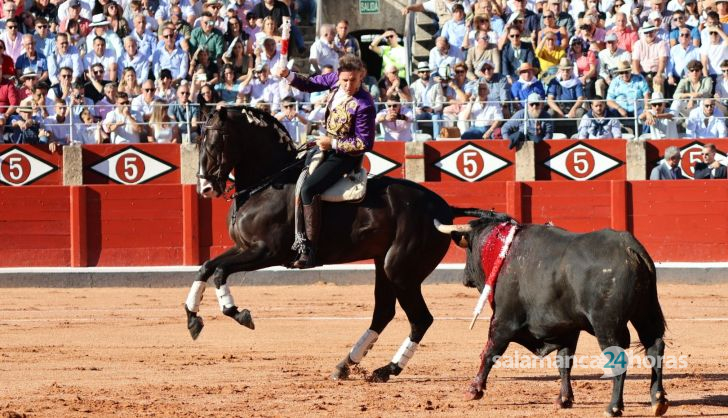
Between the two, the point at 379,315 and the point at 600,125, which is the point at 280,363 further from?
the point at 600,125

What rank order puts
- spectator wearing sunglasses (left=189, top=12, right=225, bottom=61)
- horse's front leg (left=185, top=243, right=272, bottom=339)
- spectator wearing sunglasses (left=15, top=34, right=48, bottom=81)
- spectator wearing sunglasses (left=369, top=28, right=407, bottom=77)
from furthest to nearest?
spectator wearing sunglasses (left=369, top=28, right=407, bottom=77) < spectator wearing sunglasses (left=189, top=12, right=225, bottom=61) < spectator wearing sunglasses (left=15, top=34, right=48, bottom=81) < horse's front leg (left=185, top=243, right=272, bottom=339)

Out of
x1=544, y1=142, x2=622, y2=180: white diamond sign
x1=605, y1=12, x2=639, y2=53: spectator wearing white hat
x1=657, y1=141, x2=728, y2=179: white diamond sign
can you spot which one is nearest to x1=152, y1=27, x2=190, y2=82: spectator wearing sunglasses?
x1=544, y1=142, x2=622, y2=180: white diamond sign

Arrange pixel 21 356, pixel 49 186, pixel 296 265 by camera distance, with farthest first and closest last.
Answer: pixel 49 186 < pixel 21 356 < pixel 296 265

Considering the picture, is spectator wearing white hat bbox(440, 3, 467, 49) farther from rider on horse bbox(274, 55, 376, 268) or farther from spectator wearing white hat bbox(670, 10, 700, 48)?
rider on horse bbox(274, 55, 376, 268)

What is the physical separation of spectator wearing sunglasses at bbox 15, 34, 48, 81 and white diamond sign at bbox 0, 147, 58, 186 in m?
1.36

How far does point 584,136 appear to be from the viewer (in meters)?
17.2

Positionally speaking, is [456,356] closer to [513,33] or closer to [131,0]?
[513,33]

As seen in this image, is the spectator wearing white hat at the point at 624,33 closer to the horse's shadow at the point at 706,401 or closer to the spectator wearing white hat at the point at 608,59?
the spectator wearing white hat at the point at 608,59

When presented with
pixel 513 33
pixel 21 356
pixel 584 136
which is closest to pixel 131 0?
pixel 513 33

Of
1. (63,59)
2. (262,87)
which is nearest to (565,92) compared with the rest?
(262,87)

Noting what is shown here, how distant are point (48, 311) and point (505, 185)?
6.09m

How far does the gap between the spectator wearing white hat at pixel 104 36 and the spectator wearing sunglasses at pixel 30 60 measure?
0.66 metres

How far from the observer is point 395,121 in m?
17.0

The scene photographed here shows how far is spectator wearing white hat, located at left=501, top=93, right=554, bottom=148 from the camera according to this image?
16.9m
